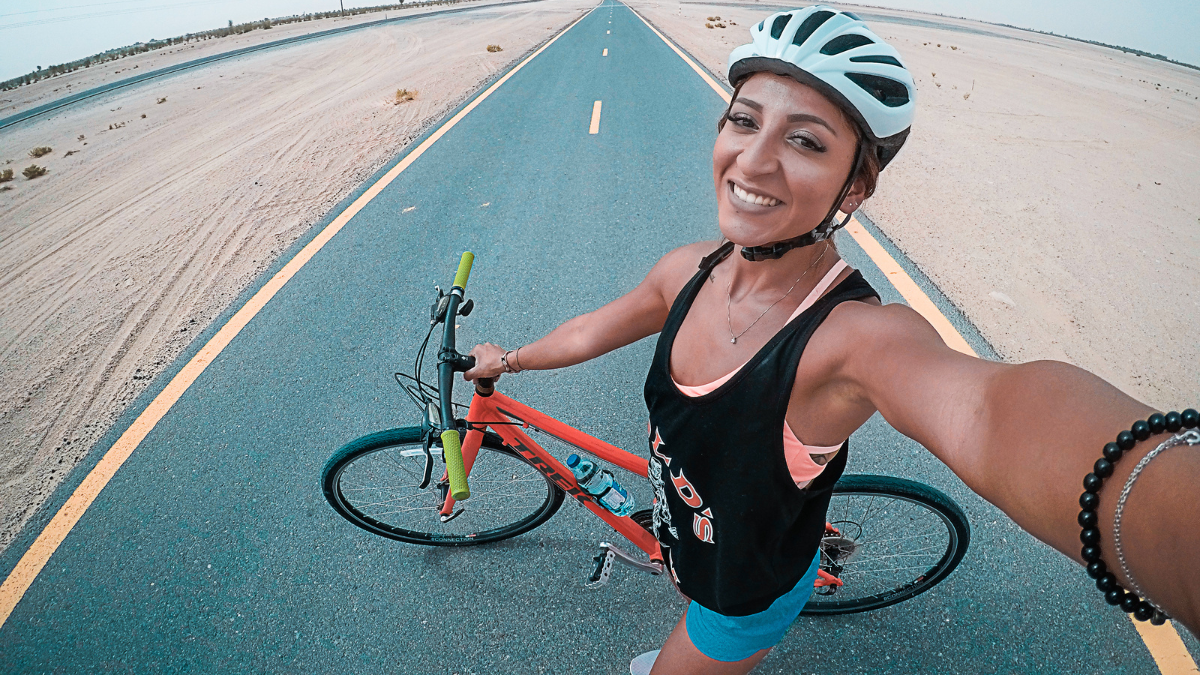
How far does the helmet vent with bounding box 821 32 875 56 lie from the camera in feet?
4.03

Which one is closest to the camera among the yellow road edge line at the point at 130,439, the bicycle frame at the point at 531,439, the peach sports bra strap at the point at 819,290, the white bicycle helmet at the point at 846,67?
the white bicycle helmet at the point at 846,67

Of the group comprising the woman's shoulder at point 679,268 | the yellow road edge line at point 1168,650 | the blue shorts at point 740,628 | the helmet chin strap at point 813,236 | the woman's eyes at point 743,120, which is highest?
the woman's eyes at point 743,120

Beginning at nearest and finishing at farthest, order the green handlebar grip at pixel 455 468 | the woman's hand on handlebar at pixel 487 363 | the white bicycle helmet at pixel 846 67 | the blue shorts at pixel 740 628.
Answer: the white bicycle helmet at pixel 846 67 → the green handlebar grip at pixel 455 468 → the blue shorts at pixel 740 628 → the woman's hand on handlebar at pixel 487 363

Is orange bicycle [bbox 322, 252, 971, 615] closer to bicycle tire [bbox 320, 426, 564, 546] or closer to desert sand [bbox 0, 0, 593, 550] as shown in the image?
bicycle tire [bbox 320, 426, 564, 546]

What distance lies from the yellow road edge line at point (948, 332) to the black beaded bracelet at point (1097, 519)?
0.50 m

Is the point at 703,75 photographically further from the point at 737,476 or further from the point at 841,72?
the point at 737,476

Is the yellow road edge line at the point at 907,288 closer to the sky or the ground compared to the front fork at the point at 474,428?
closer to the ground

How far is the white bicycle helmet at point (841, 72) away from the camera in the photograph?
119 centimetres

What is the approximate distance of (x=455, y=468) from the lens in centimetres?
149

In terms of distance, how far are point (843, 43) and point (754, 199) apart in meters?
0.39

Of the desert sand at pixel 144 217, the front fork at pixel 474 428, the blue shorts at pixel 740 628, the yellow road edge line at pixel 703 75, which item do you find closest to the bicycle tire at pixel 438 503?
the front fork at pixel 474 428

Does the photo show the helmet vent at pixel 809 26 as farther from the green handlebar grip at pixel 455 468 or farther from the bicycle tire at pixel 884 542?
the bicycle tire at pixel 884 542

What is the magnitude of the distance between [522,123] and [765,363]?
859 cm

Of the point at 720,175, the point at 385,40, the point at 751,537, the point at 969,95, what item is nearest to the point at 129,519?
the point at 751,537
